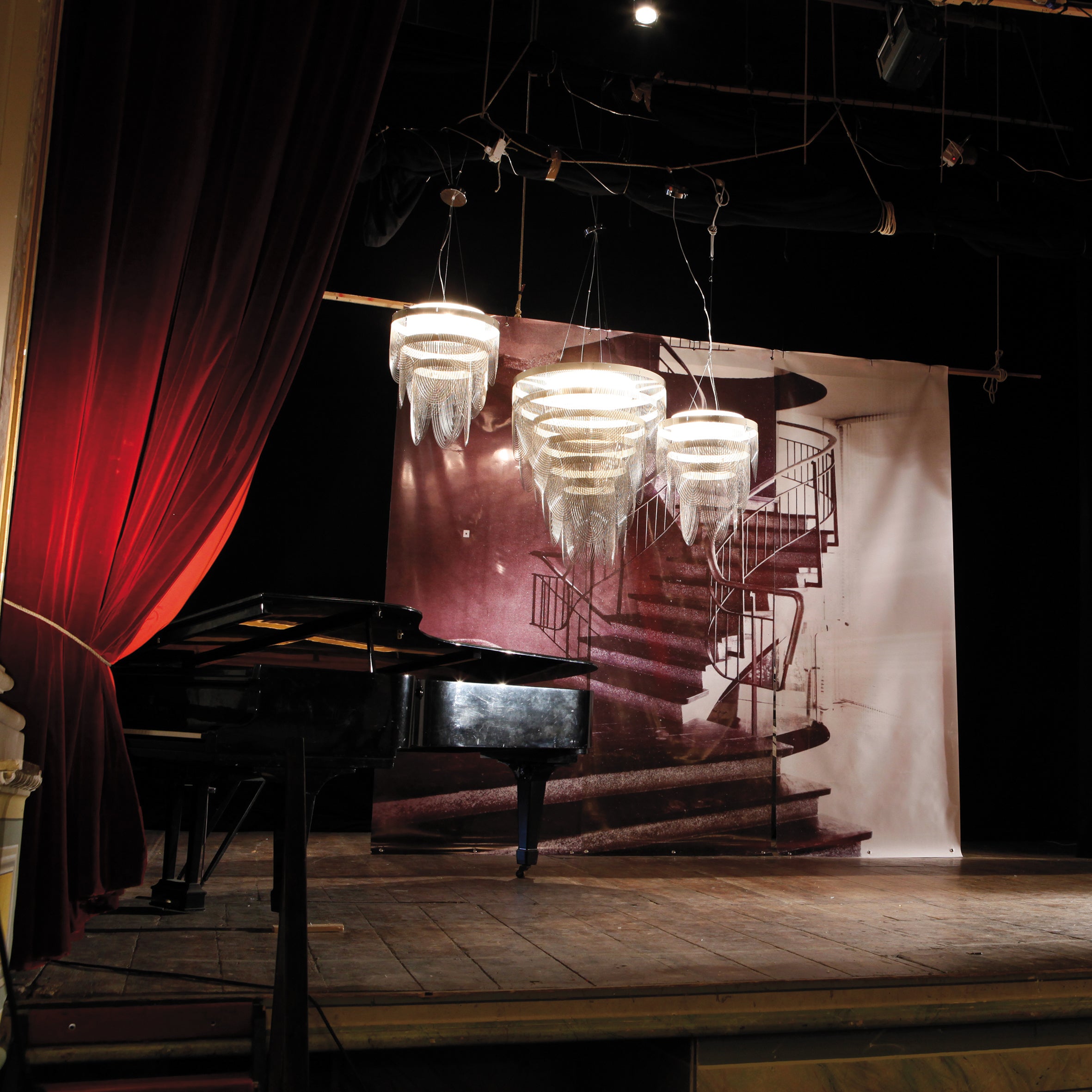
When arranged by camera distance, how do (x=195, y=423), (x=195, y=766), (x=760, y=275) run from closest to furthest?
(x=195, y=423) < (x=195, y=766) < (x=760, y=275)

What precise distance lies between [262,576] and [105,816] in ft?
10.4

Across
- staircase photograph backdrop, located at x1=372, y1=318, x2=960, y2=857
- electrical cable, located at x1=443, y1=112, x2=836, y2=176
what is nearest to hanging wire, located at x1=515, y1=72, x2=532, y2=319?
electrical cable, located at x1=443, y1=112, x2=836, y2=176

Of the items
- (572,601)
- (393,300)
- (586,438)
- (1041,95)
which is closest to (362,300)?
(393,300)

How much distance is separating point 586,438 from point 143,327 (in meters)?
2.20

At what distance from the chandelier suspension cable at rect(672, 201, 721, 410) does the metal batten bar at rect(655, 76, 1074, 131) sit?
0.71m

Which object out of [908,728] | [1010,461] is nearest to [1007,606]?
[1010,461]

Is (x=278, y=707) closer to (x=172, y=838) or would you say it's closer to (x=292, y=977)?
(x=172, y=838)

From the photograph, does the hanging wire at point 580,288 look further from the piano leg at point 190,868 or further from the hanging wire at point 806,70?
the piano leg at point 190,868

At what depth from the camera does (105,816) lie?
2.53 metres

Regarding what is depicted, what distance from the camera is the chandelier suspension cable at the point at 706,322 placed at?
5703mm

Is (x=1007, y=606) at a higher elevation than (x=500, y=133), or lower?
lower

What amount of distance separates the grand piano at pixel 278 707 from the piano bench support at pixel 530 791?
0.57 m

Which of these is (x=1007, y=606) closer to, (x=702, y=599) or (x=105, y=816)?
(x=702, y=599)

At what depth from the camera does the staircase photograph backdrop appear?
544 centimetres
